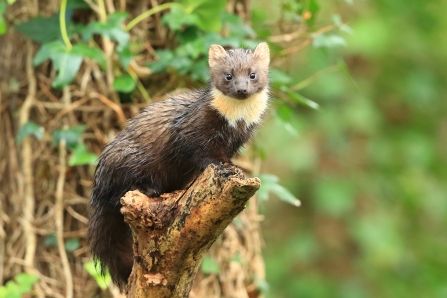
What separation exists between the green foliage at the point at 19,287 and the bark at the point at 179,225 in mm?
1699

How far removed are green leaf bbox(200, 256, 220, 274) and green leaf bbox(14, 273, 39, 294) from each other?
131cm

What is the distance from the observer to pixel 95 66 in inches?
244

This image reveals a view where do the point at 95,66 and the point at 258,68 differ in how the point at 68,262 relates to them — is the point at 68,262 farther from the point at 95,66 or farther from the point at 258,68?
the point at 258,68

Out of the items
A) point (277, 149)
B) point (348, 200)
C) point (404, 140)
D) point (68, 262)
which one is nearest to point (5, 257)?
point (68, 262)

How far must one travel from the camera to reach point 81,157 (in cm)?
582

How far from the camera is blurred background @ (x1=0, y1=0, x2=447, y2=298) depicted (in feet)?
19.9

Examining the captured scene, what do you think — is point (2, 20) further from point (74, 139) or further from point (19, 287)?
point (19, 287)

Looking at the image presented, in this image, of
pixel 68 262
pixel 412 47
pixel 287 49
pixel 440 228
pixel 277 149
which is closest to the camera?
pixel 68 262

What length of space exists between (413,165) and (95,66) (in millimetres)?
5513

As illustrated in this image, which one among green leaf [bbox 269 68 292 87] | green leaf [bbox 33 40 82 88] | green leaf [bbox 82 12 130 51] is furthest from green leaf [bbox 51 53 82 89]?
green leaf [bbox 269 68 292 87]

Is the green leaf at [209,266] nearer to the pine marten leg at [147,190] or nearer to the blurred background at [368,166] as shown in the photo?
the pine marten leg at [147,190]

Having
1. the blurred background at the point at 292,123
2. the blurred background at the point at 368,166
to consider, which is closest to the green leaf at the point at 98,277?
the blurred background at the point at 292,123

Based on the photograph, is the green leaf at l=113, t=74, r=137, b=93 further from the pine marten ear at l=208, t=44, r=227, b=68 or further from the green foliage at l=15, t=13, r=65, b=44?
the pine marten ear at l=208, t=44, r=227, b=68

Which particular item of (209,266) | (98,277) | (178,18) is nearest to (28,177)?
(98,277)
